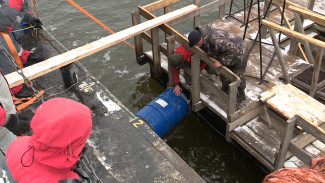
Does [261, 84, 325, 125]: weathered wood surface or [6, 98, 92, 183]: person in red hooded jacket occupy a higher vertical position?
[6, 98, 92, 183]: person in red hooded jacket

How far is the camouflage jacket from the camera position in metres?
5.58

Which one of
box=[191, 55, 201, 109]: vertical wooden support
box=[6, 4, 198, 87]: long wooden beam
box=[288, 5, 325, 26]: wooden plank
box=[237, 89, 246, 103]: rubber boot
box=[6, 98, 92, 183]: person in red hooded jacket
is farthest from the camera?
box=[237, 89, 246, 103]: rubber boot

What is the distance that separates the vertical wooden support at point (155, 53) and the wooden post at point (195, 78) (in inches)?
53.0

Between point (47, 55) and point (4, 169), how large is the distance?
4.14 meters

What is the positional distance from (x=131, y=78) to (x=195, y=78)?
10.7 ft

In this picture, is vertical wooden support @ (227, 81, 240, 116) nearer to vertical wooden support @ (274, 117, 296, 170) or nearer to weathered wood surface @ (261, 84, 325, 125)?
weathered wood surface @ (261, 84, 325, 125)

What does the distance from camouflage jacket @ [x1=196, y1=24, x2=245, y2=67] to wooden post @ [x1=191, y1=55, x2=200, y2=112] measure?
0.31m

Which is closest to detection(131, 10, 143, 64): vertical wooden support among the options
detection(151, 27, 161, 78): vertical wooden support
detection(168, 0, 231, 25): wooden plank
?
detection(151, 27, 161, 78): vertical wooden support

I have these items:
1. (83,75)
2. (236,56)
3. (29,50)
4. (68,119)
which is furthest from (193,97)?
(68,119)

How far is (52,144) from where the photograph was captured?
2.56m

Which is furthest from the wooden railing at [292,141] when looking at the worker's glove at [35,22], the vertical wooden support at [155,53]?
the worker's glove at [35,22]

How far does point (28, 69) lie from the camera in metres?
5.18

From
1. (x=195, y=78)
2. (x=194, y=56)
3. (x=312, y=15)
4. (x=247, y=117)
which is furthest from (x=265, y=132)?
(x=312, y=15)

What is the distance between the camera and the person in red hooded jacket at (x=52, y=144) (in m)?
2.55
